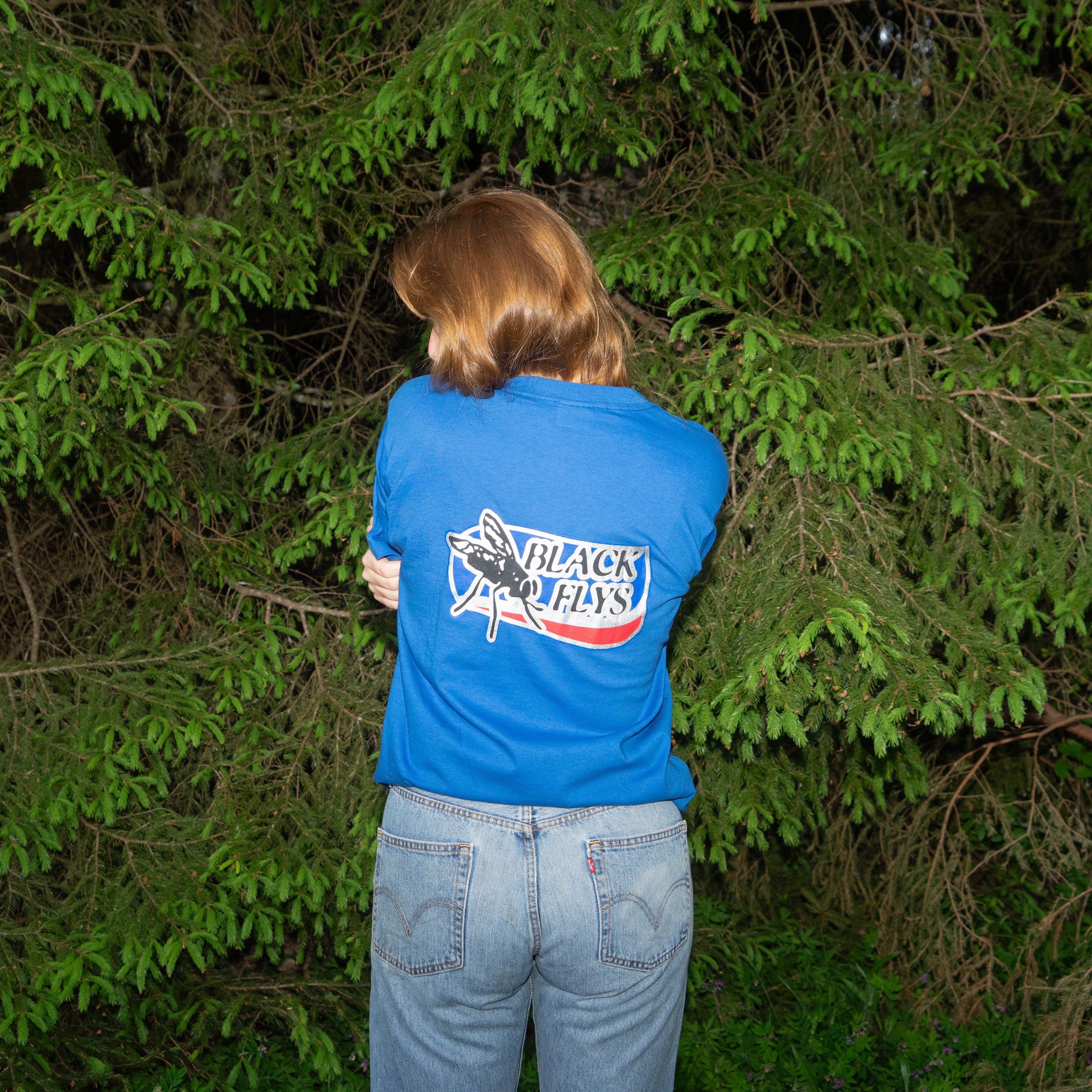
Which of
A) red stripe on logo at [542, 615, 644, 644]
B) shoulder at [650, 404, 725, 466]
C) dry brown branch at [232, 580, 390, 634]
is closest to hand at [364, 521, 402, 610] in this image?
red stripe on logo at [542, 615, 644, 644]

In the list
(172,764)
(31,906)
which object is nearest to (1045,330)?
(172,764)

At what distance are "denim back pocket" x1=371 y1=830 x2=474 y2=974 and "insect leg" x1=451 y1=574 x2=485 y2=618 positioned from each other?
14.3 inches

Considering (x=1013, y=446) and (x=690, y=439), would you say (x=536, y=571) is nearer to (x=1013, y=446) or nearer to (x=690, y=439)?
(x=690, y=439)

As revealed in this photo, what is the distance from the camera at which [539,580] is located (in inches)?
57.7

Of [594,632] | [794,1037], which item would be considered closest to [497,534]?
[594,632]

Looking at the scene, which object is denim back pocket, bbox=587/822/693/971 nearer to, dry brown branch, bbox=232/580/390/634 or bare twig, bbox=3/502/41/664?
dry brown branch, bbox=232/580/390/634

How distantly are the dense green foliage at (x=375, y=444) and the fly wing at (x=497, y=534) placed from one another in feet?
3.06

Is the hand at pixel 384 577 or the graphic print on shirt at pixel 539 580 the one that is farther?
the hand at pixel 384 577

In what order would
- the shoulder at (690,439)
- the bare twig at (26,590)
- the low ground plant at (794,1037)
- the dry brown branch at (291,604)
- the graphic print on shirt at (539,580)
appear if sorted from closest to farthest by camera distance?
the graphic print on shirt at (539,580)
the shoulder at (690,439)
the dry brown branch at (291,604)
the low ground plant at (794,1037)
the bare twig at (26,590)

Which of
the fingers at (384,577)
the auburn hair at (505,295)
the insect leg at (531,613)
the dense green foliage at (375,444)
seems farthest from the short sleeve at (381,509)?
the dense green foliage at (375,444)

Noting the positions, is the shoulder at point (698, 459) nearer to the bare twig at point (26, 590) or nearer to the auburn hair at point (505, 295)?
the auburn hair at point (505, 295)

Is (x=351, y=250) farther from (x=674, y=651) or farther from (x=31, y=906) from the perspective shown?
(x=31, y=906)

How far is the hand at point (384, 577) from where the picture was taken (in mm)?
1725

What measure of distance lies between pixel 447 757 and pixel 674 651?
4.34ft
